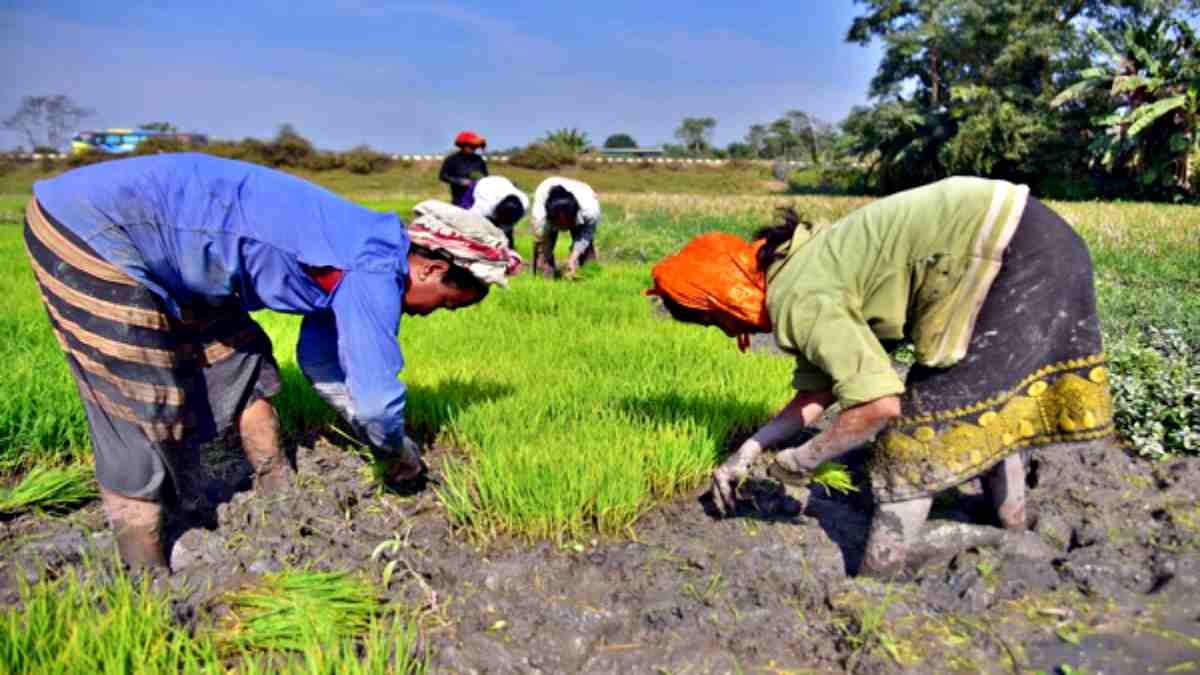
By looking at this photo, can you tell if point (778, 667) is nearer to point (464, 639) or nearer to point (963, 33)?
point (464, 639)

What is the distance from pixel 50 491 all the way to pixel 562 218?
4376 mm

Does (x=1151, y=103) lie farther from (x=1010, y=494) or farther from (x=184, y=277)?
(x=184, y=277)

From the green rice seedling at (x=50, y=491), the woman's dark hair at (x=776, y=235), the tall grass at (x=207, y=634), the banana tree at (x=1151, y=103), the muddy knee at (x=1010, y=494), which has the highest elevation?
the banana tree at (x=1151, y=103)

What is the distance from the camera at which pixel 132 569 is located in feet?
7.73

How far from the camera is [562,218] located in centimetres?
661

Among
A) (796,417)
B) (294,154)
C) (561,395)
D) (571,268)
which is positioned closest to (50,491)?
(561,395)

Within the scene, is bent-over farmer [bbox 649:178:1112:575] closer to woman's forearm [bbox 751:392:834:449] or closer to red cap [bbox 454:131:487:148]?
woman's forearm [bbox 751:392:834:449]

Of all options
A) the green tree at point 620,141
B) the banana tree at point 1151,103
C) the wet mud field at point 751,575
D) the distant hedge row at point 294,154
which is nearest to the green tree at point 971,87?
the banana tree at point 1151,103

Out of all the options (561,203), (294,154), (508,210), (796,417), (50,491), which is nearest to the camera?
(796,417)

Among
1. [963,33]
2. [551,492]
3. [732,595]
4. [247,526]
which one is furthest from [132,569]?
[963,33]

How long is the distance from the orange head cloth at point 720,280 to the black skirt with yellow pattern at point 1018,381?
1.63 ft

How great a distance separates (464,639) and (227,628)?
1.85 feet

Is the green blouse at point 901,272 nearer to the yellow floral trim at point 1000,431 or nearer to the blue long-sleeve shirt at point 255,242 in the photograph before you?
the yellow floral trim at point 1000,431

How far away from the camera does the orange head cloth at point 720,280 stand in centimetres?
219
